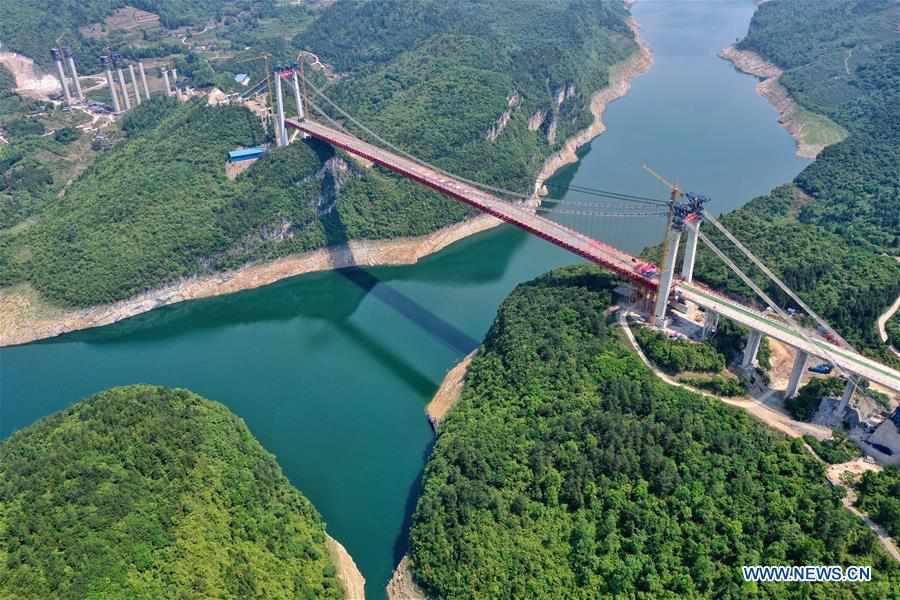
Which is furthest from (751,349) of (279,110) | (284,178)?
(279,110)

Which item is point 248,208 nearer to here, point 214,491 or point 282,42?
point 214,491

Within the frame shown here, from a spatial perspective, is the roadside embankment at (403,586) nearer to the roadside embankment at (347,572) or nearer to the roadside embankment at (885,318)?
the roadside embankment at (347,572)

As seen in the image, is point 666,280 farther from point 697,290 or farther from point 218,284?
point 218,284

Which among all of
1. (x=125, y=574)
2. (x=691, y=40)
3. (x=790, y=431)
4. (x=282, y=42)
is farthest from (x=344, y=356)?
(x=691, y=40)

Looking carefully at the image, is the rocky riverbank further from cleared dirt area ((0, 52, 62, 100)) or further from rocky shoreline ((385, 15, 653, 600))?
cleared dirt area ((0, 52, 62, 100))

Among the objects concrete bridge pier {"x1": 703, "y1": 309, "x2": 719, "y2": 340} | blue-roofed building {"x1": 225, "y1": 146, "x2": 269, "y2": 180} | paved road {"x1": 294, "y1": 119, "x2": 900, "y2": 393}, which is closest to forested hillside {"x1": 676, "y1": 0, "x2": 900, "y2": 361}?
paved road {"x1": 294, "y1": 119, "x2": 900, "y2": 393}
